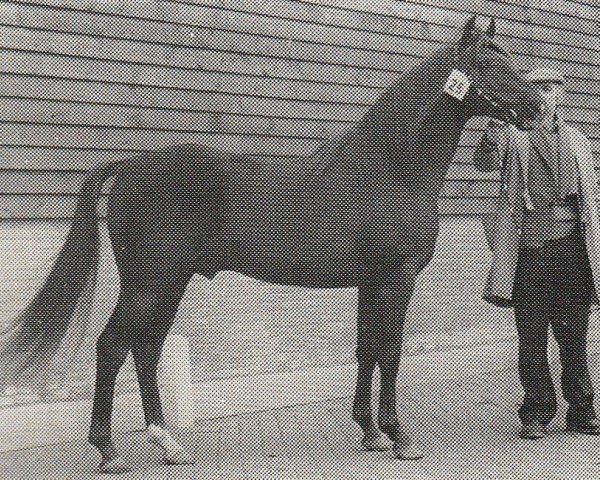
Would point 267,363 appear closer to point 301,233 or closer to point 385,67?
point 301,233

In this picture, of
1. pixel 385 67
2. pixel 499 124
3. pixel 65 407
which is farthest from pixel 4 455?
pixel 385 67

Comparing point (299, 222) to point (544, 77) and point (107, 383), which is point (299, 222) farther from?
point (544, 77)

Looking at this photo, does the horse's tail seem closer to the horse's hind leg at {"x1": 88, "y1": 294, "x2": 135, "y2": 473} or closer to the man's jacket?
the horse's hind leg at {"x1": 88, "y1": 294, "x2": 135, "y2": 473}

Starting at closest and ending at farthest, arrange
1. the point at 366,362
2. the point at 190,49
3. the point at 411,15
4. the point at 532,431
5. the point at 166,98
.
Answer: the point at 366,362, the point at 532,431, the point at 166,98, the point at 190,49, the point at 411,15

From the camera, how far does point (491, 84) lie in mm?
4188

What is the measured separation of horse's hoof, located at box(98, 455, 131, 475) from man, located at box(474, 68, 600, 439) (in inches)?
86.8

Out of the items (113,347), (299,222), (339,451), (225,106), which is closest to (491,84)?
(299,222)

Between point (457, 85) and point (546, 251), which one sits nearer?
point (457, 85)

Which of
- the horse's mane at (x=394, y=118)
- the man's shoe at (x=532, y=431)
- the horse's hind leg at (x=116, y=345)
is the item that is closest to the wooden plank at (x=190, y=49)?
the horse's mane at (x=394, y=118)

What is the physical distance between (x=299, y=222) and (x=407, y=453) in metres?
1.31

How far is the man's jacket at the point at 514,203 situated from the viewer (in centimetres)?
451

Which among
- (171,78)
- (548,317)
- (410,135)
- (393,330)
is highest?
(171,78)

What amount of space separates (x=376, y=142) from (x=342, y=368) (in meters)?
2.39

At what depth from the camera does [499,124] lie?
4.64 meters
